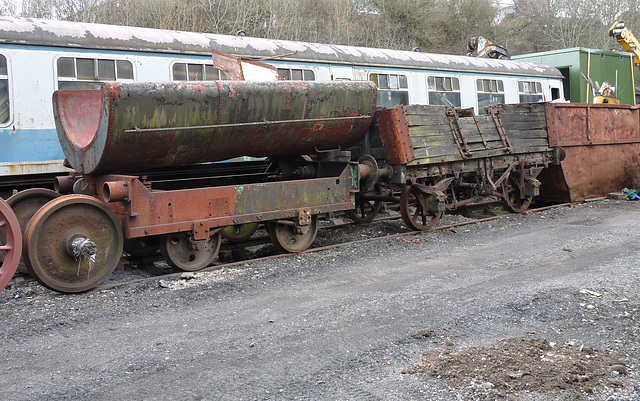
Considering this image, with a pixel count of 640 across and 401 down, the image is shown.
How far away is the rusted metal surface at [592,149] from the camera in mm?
11375

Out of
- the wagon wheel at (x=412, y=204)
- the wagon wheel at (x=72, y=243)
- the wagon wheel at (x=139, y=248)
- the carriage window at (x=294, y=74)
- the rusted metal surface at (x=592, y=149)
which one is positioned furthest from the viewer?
the rusted metal surface at (x=592, y=149)

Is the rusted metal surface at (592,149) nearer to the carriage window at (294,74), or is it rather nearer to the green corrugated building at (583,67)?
the carriage window at (294,74)

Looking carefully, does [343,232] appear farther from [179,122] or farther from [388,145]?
[179,122]

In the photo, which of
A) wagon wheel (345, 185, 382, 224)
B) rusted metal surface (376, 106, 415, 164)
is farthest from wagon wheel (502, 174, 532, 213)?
rusted metal surface (376, 106, 415, 164)

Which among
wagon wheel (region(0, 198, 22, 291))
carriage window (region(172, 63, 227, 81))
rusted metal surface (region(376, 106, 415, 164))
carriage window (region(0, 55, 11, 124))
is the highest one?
carriage window (region(172, 63, 227, 81))

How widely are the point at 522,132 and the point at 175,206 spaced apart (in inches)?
271

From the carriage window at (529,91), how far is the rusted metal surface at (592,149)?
9.45 ft

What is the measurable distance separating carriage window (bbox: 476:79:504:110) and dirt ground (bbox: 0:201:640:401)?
6777 millimetres

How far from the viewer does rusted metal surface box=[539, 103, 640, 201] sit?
11375 mm

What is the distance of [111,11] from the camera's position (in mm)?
18703

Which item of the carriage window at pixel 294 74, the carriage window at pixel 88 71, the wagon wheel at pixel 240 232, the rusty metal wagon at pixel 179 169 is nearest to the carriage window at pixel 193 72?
the carriage window at pixel 88 71

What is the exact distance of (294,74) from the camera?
10.2m

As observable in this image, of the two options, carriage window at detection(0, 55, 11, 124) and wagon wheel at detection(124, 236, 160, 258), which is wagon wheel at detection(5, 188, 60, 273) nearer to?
wagon wheel at detection(124, 236, 160, 258)

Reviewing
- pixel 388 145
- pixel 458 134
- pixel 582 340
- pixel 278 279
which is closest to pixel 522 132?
pixel 458 134
